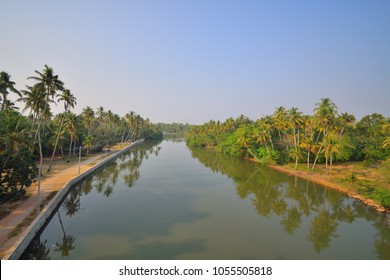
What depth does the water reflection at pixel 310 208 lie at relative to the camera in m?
20.8

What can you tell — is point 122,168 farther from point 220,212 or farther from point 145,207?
point 220,212

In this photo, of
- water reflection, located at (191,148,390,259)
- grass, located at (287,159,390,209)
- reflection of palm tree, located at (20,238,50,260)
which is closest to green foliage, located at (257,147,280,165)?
grass, located at (287,159,390,209)

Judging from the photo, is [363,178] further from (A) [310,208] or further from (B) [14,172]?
(B) [14,172]

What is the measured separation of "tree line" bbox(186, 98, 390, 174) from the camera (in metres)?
41.9

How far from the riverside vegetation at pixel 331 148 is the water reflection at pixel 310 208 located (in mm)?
3116

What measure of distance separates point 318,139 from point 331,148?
68.0 feet

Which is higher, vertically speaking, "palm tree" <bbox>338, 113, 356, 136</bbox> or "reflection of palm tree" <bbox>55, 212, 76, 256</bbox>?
"palm tree" <bbox>338, 113, 356, 136</bbox>

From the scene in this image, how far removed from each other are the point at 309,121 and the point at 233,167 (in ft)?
60.9

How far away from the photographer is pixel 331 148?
1569 inches

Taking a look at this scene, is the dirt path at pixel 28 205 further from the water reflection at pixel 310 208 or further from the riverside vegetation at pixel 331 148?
the riverside vegetation at pixel 331 148

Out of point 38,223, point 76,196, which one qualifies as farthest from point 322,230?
point 76,196

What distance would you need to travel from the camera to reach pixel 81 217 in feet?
79.7

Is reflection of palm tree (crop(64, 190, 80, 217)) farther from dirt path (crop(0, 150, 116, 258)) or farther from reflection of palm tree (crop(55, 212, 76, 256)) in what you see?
reflection of palm tree (crop(55, 212, 76, 256))

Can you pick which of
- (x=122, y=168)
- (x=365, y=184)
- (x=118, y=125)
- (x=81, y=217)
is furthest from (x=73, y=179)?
(x=118, y=125)
